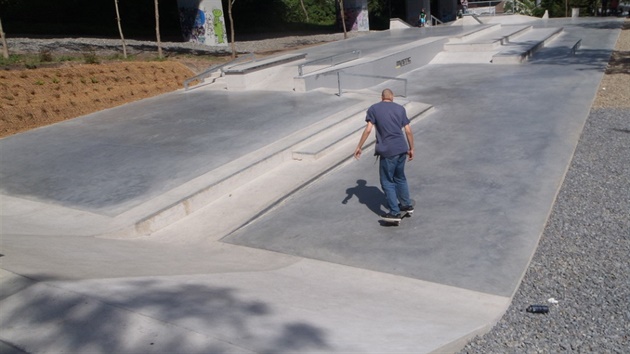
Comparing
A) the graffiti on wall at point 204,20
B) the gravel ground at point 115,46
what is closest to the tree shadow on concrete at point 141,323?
the gravel ground at point 115,46

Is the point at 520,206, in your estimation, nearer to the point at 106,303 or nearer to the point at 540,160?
the point at 540,160

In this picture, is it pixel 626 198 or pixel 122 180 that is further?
pixel 122 180

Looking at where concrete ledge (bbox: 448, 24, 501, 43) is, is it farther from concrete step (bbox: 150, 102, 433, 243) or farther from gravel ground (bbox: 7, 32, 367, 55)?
concrete step (bbox: 150, 102, 433, 243)

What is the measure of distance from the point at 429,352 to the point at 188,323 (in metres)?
1.84

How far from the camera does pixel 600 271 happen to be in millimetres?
5875

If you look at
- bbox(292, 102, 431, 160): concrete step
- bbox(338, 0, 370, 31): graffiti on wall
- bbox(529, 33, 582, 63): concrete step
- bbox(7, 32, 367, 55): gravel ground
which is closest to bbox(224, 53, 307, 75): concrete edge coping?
bbox(292, 102, 431, 160): concrete step

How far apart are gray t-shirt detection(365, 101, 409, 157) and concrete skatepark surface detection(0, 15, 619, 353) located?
1037mm

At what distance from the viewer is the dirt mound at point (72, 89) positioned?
46.7 feet

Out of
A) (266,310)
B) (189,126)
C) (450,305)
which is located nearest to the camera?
(266,310)

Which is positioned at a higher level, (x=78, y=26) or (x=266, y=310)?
(x=78, y=26)

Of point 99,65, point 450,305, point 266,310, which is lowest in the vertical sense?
point 450,305

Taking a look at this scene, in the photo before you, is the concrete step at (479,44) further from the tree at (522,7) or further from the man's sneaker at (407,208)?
the tree at (522,7)

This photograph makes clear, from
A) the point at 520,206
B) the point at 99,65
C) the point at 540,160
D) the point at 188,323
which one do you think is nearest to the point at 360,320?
the point at 188,323

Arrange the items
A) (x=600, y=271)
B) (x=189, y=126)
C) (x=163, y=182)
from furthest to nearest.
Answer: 1. (x=189, y=126)
2. (x=163, y=182)
3. (x=600, y=271)
